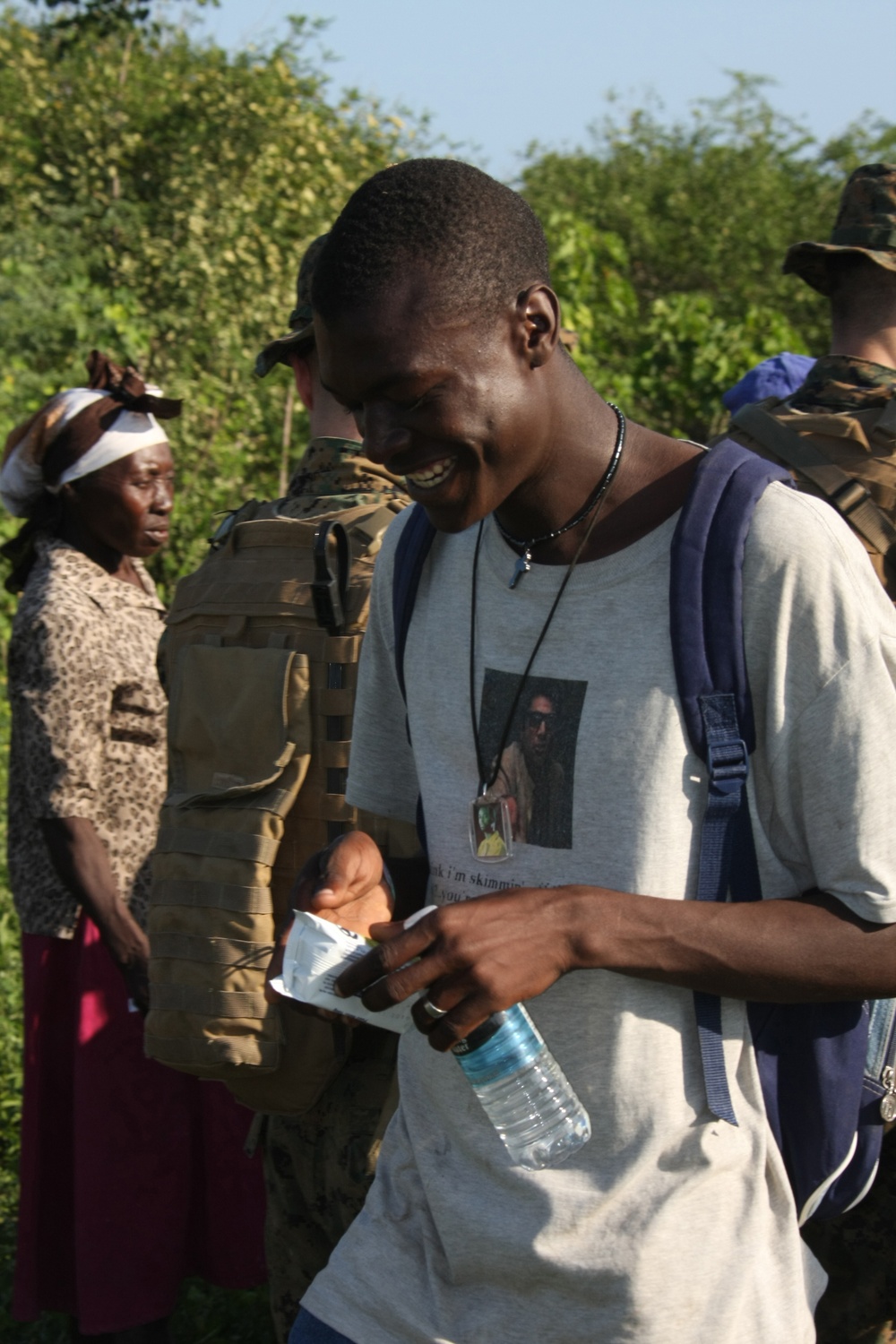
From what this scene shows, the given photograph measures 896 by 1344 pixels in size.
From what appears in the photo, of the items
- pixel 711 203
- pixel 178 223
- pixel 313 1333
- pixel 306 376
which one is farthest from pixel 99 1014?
pixel 711 203

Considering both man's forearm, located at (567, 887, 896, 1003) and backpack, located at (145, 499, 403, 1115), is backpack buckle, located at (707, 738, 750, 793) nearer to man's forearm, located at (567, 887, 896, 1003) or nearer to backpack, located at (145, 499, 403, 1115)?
man's forearm, located at (567, 887, 896, 1003)

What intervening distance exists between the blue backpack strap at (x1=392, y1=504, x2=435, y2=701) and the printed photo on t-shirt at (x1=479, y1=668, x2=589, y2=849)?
0.25m

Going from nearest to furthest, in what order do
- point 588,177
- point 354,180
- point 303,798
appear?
point 303,798 → point 354,180 → point 588,177

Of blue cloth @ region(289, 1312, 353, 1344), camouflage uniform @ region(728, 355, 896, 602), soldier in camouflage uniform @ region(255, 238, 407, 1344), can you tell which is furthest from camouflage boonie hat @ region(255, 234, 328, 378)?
blue cloth @ region(289, 1312, 353, 1344)

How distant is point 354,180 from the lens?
12055 millimetres

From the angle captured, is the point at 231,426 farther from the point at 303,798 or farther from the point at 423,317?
the point at 423,317

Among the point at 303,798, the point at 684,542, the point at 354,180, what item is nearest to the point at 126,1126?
the point at 303,798

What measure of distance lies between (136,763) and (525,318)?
2.32 meters

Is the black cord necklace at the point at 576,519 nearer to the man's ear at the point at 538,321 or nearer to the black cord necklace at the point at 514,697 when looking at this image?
the black cord necklace at the point at 514,697

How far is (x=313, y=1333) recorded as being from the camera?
195 cm

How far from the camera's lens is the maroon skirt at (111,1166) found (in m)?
3.71

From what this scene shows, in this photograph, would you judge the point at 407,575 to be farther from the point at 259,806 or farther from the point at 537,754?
the point at 259,806

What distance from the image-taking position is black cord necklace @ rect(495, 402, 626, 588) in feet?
6.16

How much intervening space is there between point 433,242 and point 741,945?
2.87ft
